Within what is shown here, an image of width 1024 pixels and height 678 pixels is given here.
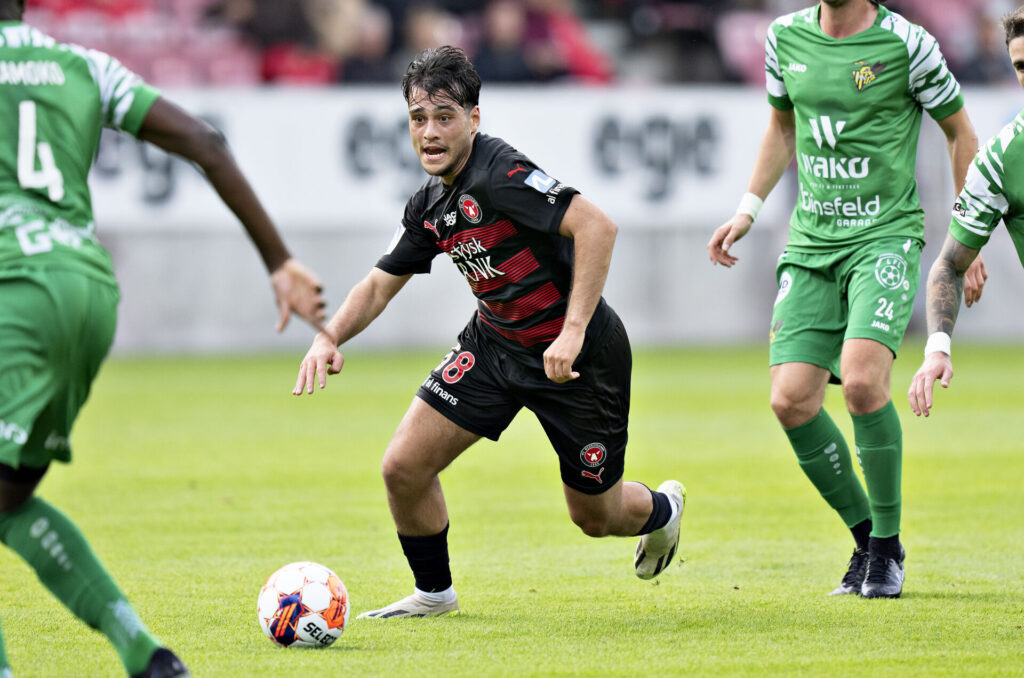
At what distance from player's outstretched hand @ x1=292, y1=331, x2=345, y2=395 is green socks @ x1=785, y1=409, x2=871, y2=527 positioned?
76.5 inches

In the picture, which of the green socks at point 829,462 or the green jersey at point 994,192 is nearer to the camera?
the green jersey at point 994,192

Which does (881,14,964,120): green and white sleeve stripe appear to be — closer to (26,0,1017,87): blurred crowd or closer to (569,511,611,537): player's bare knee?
(569,511,611,537): player's bare knee

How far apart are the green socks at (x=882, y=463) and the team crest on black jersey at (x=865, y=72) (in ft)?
4.20

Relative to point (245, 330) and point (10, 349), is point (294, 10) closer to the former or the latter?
point (245, 330)

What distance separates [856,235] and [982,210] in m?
0.88

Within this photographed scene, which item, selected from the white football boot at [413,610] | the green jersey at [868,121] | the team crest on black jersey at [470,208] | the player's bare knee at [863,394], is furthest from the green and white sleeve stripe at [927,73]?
the white football boot at [413,610]

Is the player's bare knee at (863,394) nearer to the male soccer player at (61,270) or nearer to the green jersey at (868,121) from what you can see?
the green jersey at (868,121)

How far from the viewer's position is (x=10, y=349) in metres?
3.77

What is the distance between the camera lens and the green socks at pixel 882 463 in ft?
18.8

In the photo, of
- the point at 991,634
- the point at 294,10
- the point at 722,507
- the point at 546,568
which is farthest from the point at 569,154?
the point at 991,634

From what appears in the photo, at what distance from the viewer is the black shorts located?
5.48 meters

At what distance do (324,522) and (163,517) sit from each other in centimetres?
88

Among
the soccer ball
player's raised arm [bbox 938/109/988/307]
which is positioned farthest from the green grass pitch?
player's raised arm [bbox 938/109/988/307]

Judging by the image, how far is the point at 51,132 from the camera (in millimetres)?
3830
